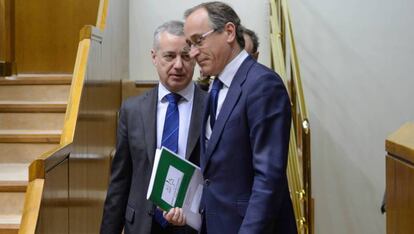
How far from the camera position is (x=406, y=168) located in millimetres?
1305

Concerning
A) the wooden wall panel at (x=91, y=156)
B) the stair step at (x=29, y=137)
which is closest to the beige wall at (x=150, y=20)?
the wooden wall panel at (x=91, y=156)

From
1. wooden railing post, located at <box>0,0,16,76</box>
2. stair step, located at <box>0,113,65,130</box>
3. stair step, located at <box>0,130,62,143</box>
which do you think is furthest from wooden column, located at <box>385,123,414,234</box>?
wooden railing post, located at <box>0,0,16,76</box>

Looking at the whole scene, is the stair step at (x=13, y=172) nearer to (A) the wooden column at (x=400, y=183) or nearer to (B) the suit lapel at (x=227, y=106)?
(B) the suit lapel at (x=227, y=106)

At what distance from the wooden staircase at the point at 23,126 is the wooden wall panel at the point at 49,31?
74cm

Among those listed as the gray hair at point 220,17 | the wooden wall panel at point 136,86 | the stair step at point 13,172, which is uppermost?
the gray hair at point 220,17

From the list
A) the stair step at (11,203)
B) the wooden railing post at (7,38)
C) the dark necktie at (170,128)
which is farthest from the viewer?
the wooden railing post at (7,38)

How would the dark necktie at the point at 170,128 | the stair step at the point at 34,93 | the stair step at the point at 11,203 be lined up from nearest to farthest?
the dark necktie at the point at 170,128, the stair step at the point at 11,203, the stair step at the point at 34,93

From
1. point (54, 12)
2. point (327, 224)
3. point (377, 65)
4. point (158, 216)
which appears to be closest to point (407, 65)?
point (377, 65)

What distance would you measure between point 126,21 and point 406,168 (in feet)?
13.8

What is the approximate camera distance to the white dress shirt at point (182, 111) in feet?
6.95

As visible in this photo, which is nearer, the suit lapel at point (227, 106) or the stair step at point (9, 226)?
the suit lapel at point (227, 106)

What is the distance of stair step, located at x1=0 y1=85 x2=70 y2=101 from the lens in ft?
15.3

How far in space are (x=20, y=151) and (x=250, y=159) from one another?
9.20 ft

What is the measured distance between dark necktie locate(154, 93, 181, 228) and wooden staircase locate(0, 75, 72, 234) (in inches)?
58.0
